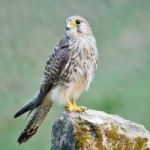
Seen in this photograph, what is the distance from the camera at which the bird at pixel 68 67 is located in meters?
13.1

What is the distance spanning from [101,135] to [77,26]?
91.9 inches

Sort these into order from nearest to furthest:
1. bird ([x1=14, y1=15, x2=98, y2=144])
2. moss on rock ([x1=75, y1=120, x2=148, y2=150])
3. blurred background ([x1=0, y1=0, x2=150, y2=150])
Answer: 1. moss on rock ([x1=75, y1=120, x2=148, y2=150])
2. bird ([x1=14, y1=15, x2=98, y2=144])
3. blurred background ([x1=0, y1=0, x2=150, y2=150])

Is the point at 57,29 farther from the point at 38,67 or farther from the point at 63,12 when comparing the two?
the point at 38,67

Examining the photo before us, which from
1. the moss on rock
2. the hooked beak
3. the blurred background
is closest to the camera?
the moss on rock

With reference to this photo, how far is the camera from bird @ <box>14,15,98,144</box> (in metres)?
13.1

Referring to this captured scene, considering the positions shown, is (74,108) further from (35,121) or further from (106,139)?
(106,139)

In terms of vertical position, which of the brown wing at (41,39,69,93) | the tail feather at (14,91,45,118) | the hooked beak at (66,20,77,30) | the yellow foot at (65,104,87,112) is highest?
the hooked beak at (66,20,77,30)

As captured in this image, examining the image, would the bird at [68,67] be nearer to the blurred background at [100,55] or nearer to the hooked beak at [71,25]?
the hooked beak at [71,25]

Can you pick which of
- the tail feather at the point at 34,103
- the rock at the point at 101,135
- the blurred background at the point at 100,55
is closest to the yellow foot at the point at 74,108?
the tail feather at the point at 34,103

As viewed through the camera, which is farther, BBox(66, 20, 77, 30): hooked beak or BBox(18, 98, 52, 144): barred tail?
BBox(66, 20, 77, 30): hooked beak

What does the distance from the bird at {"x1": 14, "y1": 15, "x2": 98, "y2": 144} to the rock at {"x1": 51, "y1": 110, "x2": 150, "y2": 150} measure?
71.2 inches

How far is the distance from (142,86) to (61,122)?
8.85m

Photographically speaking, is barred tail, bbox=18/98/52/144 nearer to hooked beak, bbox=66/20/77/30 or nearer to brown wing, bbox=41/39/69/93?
brown wing, bbox=41/39/69/93

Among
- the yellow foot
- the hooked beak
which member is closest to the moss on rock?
the yellow foot
